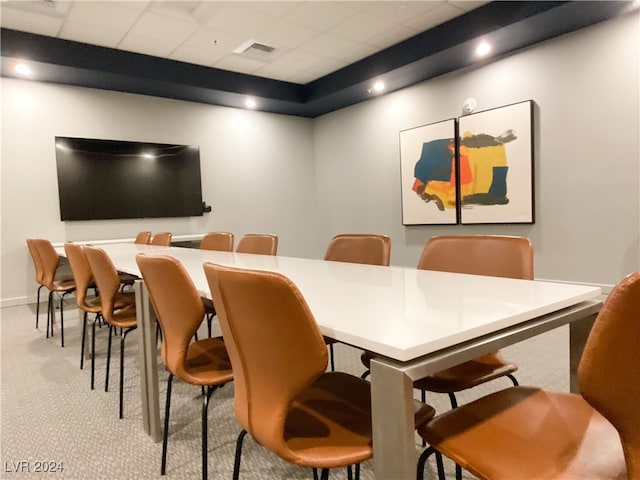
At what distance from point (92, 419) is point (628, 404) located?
2178mm

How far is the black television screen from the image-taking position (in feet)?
16.1

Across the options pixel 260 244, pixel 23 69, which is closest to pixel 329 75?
pixel 23 69

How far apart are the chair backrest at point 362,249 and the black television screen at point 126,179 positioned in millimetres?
3871

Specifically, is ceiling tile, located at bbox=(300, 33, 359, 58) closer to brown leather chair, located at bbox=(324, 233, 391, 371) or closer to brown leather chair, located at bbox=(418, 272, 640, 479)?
brown leather chair, located at bbox=(324, 233, 391, 371)

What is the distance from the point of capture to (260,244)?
294cm

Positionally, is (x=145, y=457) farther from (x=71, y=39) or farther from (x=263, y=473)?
(x=71, y=39)

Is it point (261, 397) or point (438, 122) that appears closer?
point (261, 397)

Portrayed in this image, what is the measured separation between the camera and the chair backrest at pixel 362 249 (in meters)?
2.06

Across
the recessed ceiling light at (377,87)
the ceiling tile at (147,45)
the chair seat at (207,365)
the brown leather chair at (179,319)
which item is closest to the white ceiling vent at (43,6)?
the ceiling tile at (147,45)

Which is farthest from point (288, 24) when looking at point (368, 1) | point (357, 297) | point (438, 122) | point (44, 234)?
point (357, 297)

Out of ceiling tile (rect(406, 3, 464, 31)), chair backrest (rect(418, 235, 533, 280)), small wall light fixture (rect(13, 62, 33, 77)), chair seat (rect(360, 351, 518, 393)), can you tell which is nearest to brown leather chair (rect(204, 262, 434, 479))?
chair seat (rect(360, 351, 518, 393))

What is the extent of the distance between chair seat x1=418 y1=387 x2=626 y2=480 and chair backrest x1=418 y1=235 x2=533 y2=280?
22.8 inches

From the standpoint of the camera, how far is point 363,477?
4.98 feet

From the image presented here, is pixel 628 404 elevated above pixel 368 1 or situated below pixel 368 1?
below
